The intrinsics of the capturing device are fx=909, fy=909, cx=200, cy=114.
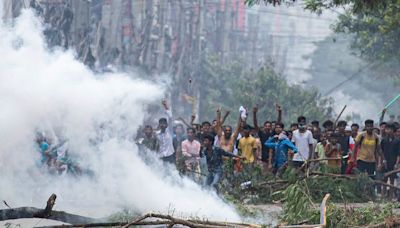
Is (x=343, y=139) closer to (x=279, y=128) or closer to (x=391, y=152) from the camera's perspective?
(x=391, y=152)

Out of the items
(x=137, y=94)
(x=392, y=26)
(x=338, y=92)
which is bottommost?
(x=137, y=94)

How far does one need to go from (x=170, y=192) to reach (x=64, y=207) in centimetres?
177

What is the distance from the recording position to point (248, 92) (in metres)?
37.8

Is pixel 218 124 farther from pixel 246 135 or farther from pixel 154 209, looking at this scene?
pixel 154 209

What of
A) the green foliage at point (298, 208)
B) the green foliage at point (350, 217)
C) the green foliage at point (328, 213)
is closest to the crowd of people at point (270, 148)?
the green foliage at point (298, 208)

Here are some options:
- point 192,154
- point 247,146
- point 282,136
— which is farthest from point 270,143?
point 192,154

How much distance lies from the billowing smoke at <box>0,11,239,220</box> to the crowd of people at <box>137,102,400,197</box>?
214 cm

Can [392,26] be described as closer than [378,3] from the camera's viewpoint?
No

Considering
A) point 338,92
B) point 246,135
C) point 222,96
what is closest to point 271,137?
point 246,135

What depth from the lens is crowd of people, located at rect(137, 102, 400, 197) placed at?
14.4 metres

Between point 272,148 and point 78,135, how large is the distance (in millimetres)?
5320

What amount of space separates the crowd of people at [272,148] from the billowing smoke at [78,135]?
214 cm

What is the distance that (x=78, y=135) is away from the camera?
413 inches

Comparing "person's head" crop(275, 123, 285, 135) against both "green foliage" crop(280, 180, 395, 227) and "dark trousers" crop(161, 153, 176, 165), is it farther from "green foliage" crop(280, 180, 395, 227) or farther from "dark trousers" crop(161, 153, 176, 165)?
"green foliage" crop(280, 180, 395, 227)
